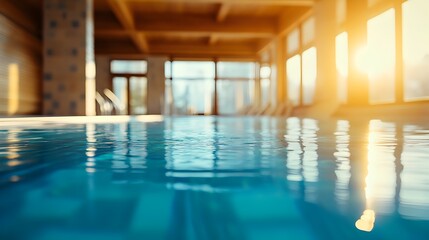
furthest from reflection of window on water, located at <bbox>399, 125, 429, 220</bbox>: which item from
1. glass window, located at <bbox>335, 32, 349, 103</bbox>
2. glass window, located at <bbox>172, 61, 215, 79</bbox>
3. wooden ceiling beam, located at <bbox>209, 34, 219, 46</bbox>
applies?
glass window, located at <bbox>172, 61, 215, 79</bbox>

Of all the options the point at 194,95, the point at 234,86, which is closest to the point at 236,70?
the point at 234,86

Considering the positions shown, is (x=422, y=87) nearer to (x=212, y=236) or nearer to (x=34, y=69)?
(x=212, y=236)

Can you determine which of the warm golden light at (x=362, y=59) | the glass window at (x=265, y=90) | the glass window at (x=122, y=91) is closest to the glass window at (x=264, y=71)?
the glass window at (x=265, y=90)

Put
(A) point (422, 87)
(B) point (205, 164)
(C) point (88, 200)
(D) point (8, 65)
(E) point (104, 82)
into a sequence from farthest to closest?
(E) point (104, 82) < (D) point (8, 65) < (A) point (422, 87) < (B) point (205, 164) < (C) point (88, 200)

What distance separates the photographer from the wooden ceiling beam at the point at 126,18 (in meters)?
8.98

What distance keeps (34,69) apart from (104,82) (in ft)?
14.0

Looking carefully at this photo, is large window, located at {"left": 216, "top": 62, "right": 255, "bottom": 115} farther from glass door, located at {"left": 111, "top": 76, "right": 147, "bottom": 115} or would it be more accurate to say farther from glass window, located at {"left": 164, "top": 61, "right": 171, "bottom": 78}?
glass door, located at {"left": 111, "top": 76, "right": 147, "bottom": 115}

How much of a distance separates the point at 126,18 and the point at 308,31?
5.28 m

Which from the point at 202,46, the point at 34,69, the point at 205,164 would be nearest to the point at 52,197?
the point at 205,164

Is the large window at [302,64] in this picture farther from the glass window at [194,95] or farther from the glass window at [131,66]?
the glass window at [131,66]

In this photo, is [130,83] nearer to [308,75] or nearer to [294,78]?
[294,78]

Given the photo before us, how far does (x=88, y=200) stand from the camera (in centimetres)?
56

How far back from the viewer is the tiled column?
49.8ft

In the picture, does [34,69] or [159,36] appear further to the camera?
[159,36]
